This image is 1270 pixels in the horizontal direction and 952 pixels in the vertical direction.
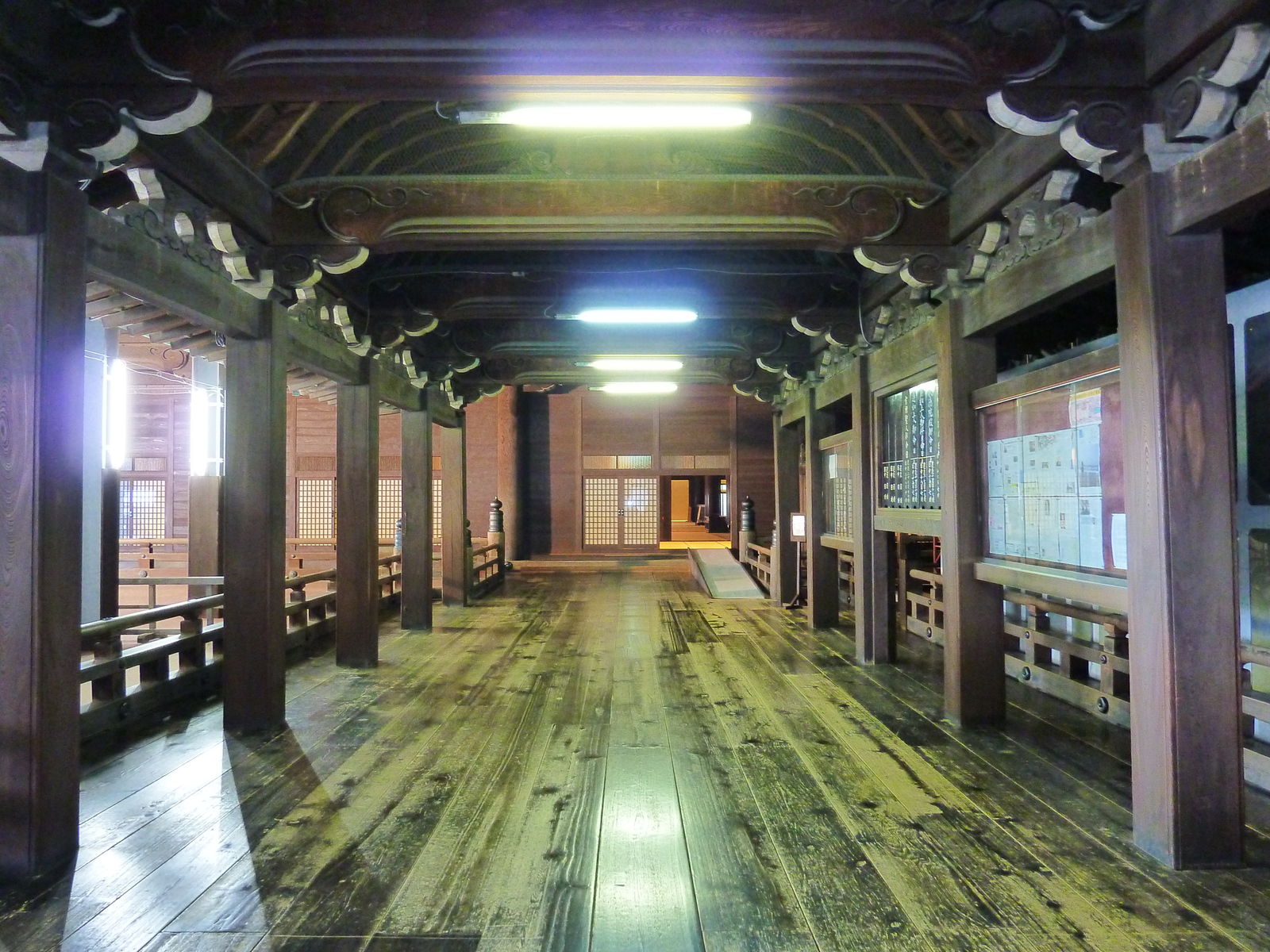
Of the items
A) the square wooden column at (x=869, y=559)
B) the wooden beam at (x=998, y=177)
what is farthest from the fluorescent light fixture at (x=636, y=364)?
the wooden beam at (x=998, y=177)

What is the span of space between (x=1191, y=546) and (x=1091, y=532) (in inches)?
26.7

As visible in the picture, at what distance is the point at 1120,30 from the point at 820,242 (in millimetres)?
1873

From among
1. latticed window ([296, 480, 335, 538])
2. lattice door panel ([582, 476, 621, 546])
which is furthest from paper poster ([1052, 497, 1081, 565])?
latticed window ([296, 480, 335, 538])

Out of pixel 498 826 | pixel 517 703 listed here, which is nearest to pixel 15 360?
pixel 498 826

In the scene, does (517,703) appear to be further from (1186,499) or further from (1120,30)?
(1120,30)

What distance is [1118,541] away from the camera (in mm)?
3062

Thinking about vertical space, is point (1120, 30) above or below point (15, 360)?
above

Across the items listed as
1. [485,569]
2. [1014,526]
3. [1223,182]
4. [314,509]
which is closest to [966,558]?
[1014,526]

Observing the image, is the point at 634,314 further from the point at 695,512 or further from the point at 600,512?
the point at 695,512

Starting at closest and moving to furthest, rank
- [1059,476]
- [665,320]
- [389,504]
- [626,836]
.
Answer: [626,836]
[1059,476]
[665,320]
[389,504]

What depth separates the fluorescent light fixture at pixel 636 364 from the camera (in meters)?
8.63

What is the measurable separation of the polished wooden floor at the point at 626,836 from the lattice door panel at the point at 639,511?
10707 mm

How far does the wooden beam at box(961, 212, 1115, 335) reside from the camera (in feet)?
9.85

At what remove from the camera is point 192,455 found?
870 cm
